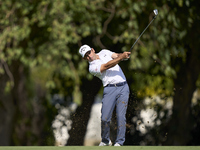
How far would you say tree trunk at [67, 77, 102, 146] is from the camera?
1099 cm

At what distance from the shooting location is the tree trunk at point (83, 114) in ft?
36.1

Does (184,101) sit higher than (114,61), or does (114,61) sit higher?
(114,61)

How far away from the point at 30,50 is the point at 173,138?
176 inches

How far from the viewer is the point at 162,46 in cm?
1120

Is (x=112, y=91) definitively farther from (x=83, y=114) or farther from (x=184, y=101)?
(x=184, y=101)

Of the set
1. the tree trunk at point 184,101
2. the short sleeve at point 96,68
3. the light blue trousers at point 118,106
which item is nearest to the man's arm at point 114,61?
the short sleeve at point 96,68

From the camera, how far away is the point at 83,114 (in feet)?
37.2

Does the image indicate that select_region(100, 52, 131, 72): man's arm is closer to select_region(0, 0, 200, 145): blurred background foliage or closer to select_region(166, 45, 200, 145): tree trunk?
select_region(0, 0, 200, 145): blurred background foliage

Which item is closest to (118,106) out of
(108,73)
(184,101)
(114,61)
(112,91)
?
(112,91)

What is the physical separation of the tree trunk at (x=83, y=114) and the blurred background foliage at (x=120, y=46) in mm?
31

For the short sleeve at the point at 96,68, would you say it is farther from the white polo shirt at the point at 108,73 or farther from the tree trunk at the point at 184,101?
the tree trunk at the point at 184,101

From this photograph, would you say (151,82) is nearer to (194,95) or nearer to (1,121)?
(194,95)

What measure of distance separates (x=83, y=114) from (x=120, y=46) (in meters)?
2.10

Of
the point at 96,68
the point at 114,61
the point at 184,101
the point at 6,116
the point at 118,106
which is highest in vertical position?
the point at 114,61
